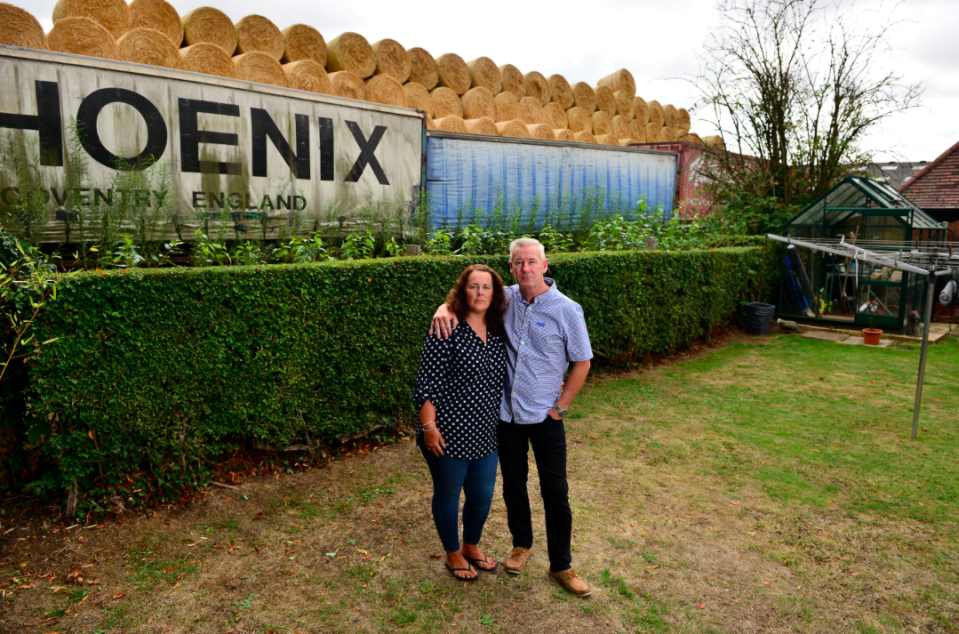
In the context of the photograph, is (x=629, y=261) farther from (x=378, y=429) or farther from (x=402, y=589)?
(x=402, y=589)

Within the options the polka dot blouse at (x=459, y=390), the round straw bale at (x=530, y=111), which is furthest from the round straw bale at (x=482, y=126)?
the polka dot blouse at (x=459, y=390)

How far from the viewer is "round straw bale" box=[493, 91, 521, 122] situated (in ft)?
37.8

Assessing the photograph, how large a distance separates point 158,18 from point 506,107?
5955 mm

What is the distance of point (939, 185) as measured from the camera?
15445mm

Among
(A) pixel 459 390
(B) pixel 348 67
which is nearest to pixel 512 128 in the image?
(B) pixel 348 67

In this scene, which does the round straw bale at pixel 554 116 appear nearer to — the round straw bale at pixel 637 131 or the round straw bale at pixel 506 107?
the round straw bale at pixel 506 107

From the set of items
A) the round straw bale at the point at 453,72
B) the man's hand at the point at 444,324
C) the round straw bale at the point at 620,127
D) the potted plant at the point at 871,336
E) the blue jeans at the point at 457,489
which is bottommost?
the potted plant at the point at 871,336

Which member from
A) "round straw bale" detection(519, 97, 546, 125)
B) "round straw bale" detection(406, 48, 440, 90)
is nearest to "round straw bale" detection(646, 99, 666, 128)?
"round straw bale" detection(519, 97, 546, 125)

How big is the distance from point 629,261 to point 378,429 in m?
4.16

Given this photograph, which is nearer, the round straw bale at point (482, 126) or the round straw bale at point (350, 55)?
the round straw bale at point (350, 55)

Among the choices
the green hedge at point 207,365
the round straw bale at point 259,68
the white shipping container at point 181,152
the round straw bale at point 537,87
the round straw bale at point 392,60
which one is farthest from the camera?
the round straw bale at point 537,87

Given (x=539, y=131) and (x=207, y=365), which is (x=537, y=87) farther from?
(x=207, y=365)

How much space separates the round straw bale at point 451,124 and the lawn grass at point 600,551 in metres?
5.97

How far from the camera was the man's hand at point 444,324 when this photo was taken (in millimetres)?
3221
